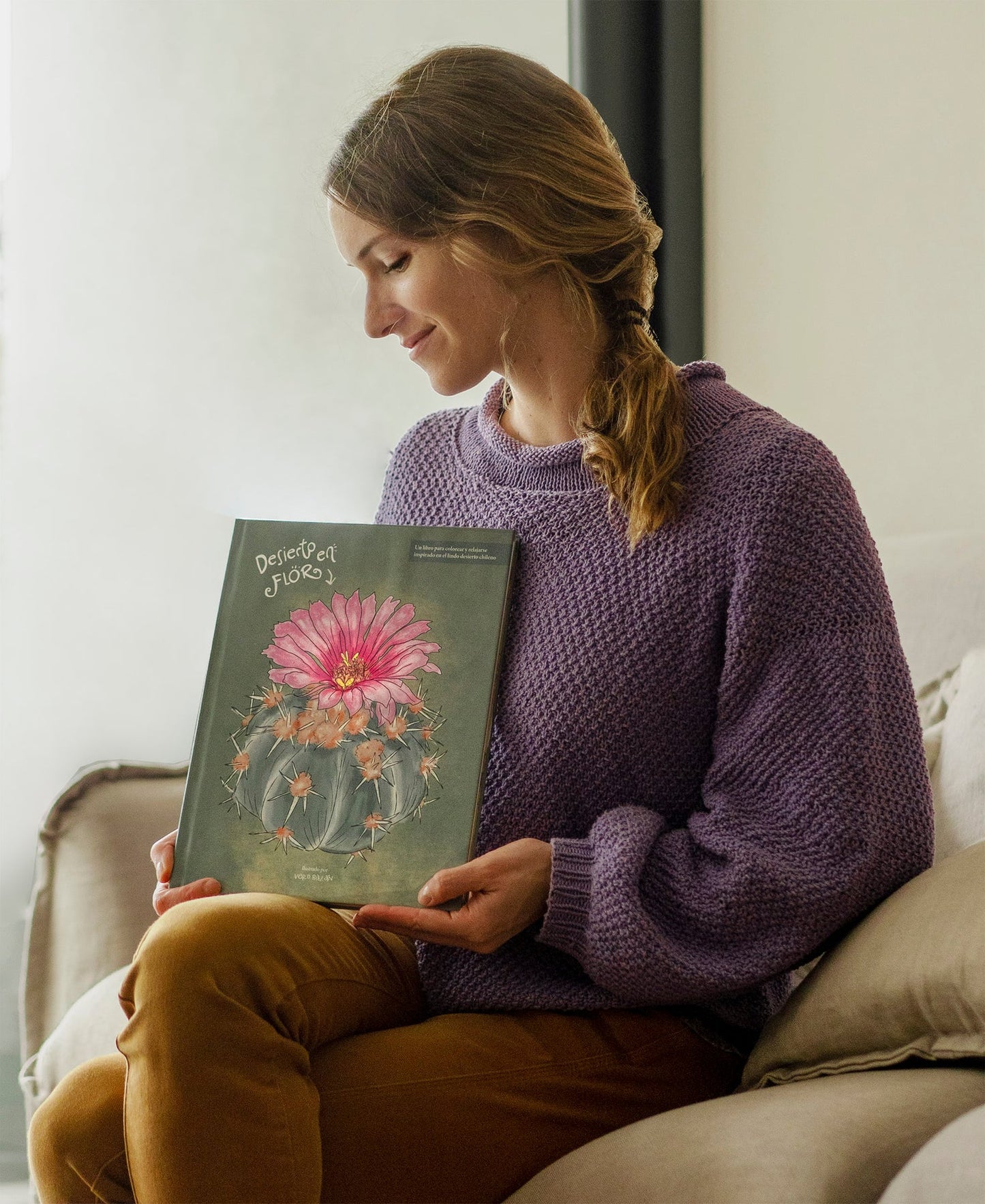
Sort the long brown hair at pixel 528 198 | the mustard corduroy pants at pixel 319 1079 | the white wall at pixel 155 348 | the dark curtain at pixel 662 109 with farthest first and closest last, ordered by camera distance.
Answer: the dark curtain at pixel 662 109 < the white wall at pixel 155 348 < the long brown hair at pixel 528 198 < the mustard corduroy pants at pixel 319 1079

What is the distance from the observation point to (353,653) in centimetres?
97

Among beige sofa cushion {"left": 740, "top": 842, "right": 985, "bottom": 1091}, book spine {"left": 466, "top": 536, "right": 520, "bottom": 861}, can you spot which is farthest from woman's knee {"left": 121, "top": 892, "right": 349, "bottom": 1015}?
beige sofa cushion {"left": 740, "top": 842, "right": 985, "bottom": 1091}

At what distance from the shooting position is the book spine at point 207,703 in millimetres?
944

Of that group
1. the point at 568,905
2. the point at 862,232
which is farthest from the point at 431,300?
the point at 862,232

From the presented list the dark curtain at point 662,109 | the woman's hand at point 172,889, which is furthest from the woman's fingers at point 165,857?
the dark curtain at point 662,109

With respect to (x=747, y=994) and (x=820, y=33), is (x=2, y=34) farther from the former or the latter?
(x=747, y=994)

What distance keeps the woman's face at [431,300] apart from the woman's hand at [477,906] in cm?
43

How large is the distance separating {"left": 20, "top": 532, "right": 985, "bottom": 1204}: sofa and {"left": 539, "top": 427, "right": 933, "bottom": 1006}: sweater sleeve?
0.17 ft

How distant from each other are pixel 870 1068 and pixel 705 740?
0.89ft

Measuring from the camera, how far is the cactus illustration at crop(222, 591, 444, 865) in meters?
0.92

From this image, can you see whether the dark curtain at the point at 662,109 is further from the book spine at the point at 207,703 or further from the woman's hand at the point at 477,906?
the woman's hand at the point at 477,906

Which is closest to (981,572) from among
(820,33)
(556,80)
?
(556,80)

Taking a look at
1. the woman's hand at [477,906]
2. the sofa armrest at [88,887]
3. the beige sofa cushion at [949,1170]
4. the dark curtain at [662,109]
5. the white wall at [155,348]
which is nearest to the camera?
the beige sofa cushion at [949,1170]

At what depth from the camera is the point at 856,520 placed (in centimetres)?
96
